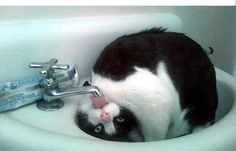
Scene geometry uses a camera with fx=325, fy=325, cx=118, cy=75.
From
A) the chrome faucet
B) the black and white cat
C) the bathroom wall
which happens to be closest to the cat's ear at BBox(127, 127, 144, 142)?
the black and white cat

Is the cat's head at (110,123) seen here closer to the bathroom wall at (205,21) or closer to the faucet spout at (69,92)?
the faucet spout at (69,92)

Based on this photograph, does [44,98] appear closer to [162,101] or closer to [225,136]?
[162,101]

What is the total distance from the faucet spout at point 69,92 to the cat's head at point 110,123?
0.04m

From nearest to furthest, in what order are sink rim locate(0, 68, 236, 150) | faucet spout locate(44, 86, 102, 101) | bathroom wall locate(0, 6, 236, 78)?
sink rim locate(0, 68, 236, 150) < faucet spout locate(44, 86, 102, 101) < bathroom wall locate(0, 6, 236, 78)

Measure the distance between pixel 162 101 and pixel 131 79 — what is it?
3.2 inches

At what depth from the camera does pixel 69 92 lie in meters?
0.66

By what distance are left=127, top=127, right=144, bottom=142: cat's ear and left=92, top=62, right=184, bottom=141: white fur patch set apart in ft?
0.03

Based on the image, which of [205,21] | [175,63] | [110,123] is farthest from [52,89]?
[205,21]

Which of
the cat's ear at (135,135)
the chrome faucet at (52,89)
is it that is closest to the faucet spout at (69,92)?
the chrome faucet at (52,89)

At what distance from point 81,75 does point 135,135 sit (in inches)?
8.4

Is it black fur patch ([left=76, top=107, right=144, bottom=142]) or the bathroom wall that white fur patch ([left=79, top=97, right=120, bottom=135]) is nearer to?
black fur patch ([left=76, top=107, right=144, bottom=142])

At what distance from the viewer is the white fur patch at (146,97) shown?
0.68 meters

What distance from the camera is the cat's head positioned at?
651 millimetres
